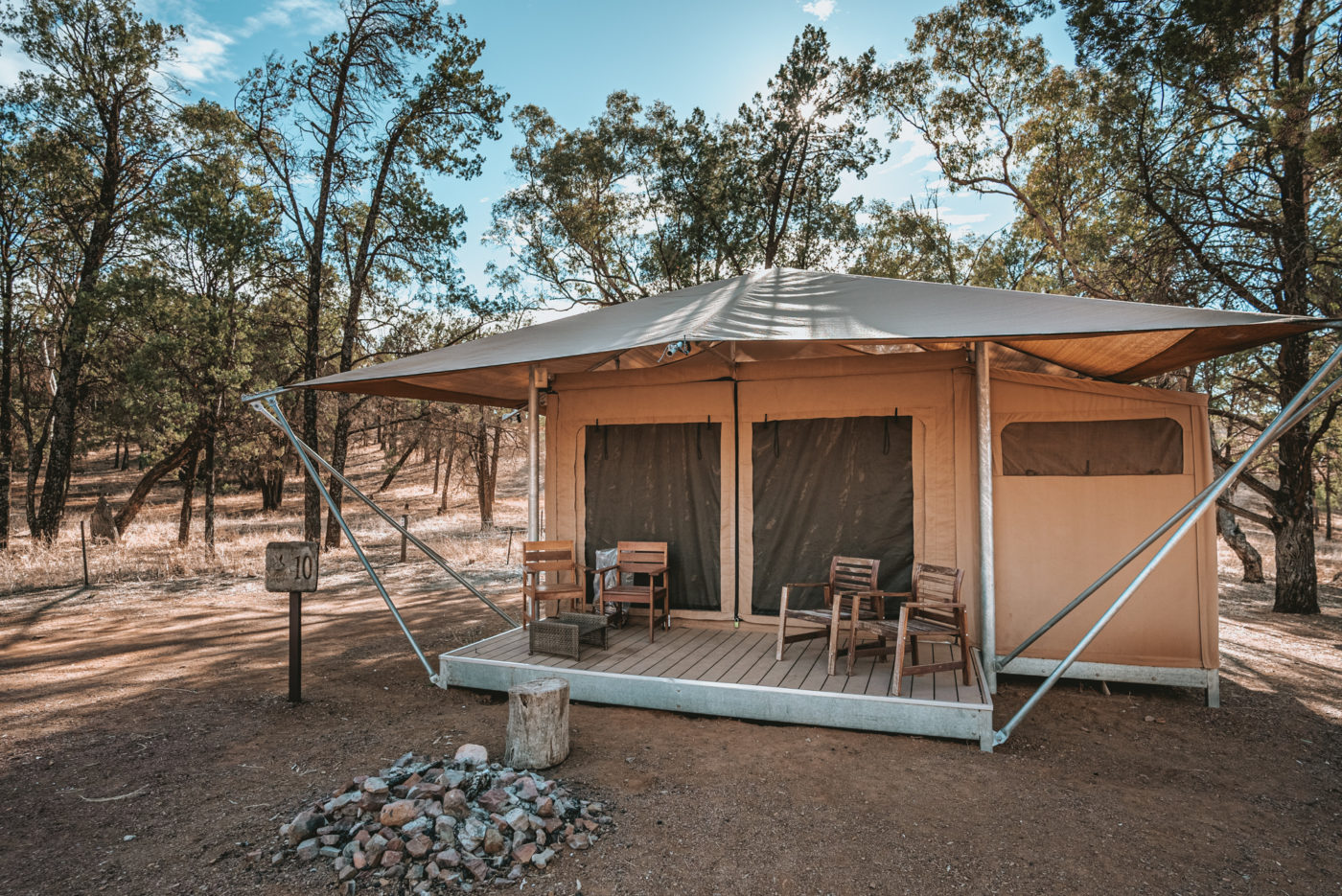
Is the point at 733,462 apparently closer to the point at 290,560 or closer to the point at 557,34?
the point at 290,560

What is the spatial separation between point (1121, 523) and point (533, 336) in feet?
13.7

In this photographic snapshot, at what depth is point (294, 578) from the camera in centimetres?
404

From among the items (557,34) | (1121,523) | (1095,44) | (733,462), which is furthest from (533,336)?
(557,34)

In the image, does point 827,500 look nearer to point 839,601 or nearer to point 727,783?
point 839,601

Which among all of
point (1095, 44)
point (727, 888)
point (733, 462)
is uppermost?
point (1095, 44)

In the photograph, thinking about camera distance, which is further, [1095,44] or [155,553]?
[155,553]

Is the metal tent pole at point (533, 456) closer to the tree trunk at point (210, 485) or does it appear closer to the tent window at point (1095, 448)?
the tent window at point (1095, 448)

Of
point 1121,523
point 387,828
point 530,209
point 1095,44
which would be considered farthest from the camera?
point 530,209

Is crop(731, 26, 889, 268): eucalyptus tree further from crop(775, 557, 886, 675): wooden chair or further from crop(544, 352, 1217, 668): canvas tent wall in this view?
crop(775, 557, 886, 675): wooden chair

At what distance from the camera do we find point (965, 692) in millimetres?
3584

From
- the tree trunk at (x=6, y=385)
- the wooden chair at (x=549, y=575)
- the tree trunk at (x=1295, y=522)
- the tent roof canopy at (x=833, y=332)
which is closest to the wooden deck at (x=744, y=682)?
the wooden chair at (x=549, y=575)

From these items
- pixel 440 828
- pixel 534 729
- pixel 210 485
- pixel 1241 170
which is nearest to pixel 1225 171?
pixel 1241 170

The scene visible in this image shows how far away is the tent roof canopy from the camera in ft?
10.5

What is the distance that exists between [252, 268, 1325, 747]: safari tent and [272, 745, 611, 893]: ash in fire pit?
1283 millimetres
